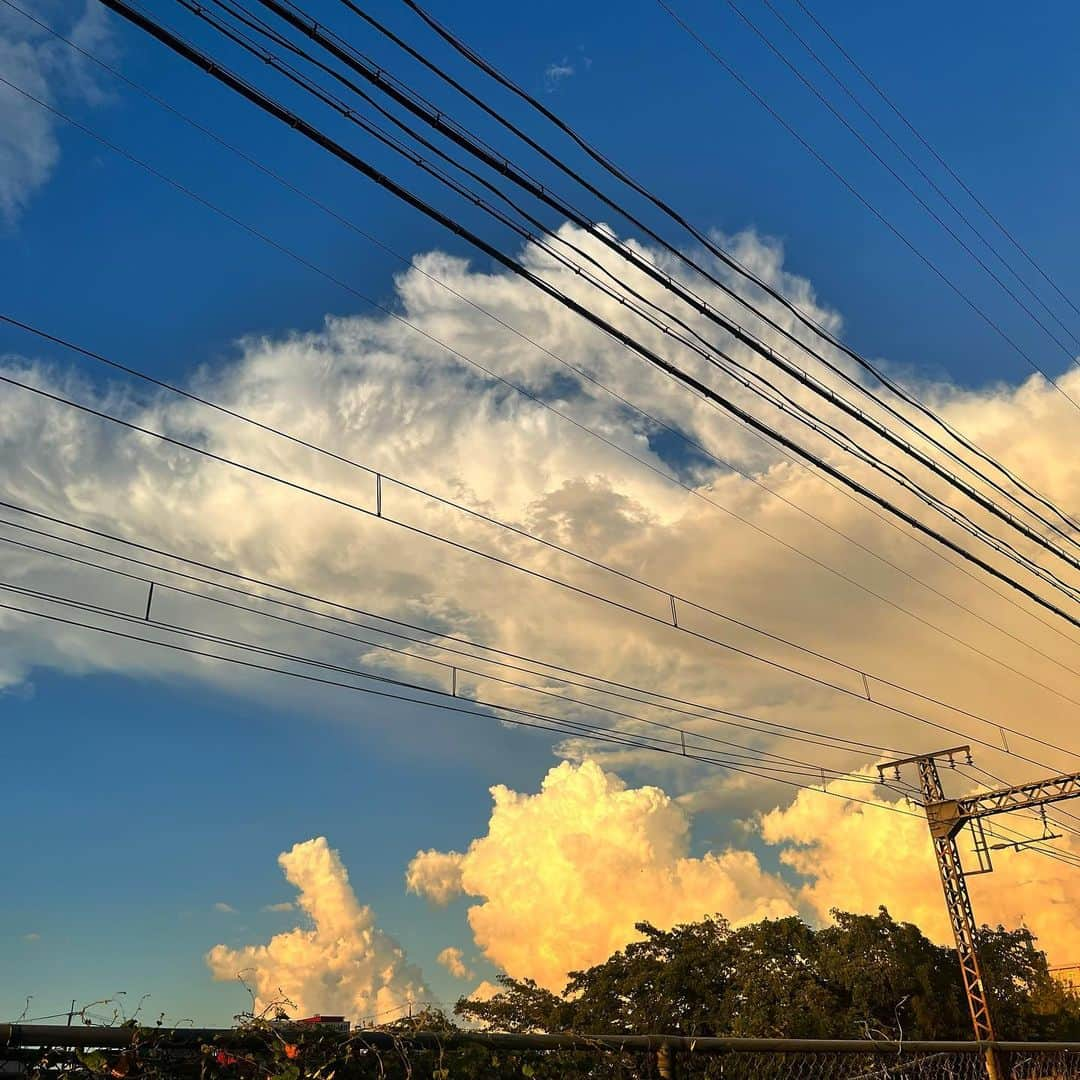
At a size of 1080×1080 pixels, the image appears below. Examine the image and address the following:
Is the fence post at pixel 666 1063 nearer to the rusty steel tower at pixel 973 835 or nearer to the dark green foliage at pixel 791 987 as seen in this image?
the rusty steel tower at pixel 973 835

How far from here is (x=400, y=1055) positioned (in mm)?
3203

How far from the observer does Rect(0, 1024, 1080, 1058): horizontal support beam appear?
2537 mm

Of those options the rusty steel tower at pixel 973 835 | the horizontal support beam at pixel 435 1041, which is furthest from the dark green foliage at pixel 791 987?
the horizontal support beam at pixel 435 1041

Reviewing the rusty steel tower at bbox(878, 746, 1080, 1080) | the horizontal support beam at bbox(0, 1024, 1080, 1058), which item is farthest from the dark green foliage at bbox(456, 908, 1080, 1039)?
the horizontal support beam at bbox(0, 1024, 1080, 1058)

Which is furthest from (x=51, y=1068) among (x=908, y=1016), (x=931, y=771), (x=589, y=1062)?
(x=908, y=1016)

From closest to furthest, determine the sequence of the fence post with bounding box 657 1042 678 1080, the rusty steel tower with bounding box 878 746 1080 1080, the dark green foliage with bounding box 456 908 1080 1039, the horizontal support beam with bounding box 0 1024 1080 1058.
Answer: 1. the horizontal support beam with bounding box 0 1024 1080 1058
2. the fence post with bounding box 657 1042 678 1080
3. the rusty steel tower with bounding box 878 746 1080 1080
4. the dark green foliage with bounding box 456 908 1080 1039

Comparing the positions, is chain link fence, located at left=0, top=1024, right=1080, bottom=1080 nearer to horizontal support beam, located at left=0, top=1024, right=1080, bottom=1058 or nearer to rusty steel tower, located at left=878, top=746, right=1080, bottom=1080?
horizontal support beam, located at left=0, top=1024, right=1080, bottom=1058

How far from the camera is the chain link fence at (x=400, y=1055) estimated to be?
2.61 m

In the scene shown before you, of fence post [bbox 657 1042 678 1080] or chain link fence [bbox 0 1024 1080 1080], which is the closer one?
chain link fence [bbox 0 1024 1080 1080]

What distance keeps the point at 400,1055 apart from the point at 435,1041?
0.13 meters

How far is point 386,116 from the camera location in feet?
21.7

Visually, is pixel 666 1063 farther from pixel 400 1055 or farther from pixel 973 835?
pixel 973 835

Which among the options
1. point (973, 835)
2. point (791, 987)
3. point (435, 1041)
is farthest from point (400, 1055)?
point (791, 987)

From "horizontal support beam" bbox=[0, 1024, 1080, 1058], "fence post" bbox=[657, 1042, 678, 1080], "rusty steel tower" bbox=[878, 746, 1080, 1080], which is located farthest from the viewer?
"rusty steel tower" bbox=[878, 746, 1080, 1080]
